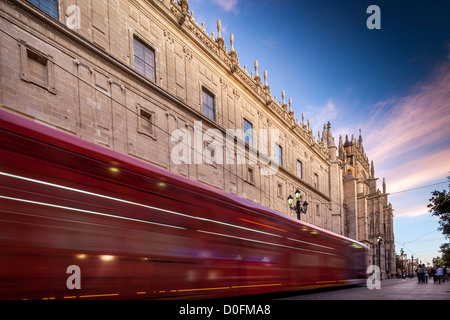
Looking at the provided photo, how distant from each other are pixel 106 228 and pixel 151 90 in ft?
38.7

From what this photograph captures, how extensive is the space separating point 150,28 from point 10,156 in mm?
14044

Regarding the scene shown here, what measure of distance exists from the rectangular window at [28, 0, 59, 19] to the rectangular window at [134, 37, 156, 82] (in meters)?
4.00

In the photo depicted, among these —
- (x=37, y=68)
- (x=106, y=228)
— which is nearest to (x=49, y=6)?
(x=37, y=68)

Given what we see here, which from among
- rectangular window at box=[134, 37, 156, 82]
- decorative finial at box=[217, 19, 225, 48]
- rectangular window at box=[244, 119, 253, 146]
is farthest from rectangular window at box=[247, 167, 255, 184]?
rectangular window at box=[134, 37, 156, 82]

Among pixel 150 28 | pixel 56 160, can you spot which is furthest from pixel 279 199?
pixel 56 160

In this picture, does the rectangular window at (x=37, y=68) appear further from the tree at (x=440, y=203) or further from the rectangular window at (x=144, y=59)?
the tree at (x=440, y=203)

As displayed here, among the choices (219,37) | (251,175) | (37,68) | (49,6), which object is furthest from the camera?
(251,175)

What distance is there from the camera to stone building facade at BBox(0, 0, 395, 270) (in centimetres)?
1177

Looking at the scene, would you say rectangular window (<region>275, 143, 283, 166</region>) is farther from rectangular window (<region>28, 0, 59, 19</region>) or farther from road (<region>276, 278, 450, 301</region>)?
rectangular window (<region>28, 0, 59, 19</region>)

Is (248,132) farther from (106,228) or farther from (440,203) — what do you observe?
(106,228)

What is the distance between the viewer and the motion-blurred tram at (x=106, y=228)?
15.3 feet

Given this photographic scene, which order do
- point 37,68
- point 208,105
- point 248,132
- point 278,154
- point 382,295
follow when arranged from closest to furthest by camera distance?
point 382,295, point 37,68, point 208,105, point 248,132, point 278,154

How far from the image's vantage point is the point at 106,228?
18.4 feet
